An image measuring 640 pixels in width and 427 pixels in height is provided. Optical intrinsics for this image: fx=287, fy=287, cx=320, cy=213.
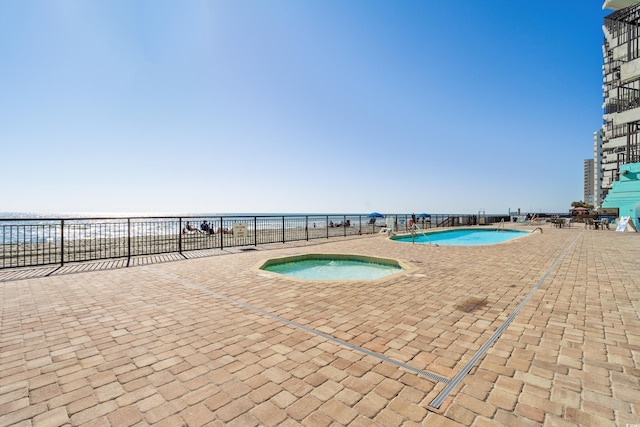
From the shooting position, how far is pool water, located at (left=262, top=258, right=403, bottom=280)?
25.1 feet

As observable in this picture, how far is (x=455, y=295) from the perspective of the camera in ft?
15.2

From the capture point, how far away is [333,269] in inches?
331

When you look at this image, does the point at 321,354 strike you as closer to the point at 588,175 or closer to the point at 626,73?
the point at 626,73

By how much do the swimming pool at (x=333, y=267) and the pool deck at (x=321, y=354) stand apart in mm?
2289

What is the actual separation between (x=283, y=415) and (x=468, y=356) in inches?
71.4

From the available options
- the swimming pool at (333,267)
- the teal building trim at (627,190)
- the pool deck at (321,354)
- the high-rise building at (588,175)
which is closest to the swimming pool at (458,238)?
the swimming pool at (333,267)

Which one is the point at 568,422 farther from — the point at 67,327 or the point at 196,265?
the point at 196,265

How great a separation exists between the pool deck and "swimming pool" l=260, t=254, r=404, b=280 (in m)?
2.29

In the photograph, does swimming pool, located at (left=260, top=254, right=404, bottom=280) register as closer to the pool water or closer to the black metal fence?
the pool water

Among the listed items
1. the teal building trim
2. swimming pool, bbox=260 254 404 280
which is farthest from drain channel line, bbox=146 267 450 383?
the teal building trim

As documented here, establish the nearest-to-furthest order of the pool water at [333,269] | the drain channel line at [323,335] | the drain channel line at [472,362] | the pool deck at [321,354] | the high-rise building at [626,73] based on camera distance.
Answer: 1. the pool deck at [321,354]
2. the drain channel line at [472,362]
3. the drain channel line at [323,335]
4. the pool water at [333,269]
5. the high-rise building at [626,73]

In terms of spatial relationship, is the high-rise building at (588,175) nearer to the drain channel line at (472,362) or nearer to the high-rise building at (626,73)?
the high-rise building at (626,73)

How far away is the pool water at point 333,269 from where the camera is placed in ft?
25.1

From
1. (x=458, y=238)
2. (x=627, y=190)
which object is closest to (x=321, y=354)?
(x=458, y=238)
